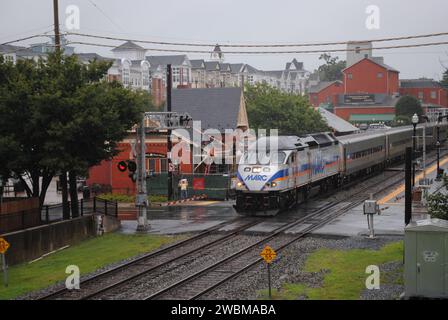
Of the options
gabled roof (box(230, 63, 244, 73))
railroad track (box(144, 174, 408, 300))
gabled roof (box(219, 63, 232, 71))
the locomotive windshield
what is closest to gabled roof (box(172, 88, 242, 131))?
the locomotive windshield

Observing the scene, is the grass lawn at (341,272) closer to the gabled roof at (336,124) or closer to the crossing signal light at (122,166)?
the crossing signal light at (122,166)

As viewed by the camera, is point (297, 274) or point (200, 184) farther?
point (200, 184)

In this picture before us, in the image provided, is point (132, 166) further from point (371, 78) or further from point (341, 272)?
point (371, 78)

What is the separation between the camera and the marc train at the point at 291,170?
32.2 meters

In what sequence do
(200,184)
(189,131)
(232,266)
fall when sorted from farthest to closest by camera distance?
(189,131) → (200,184) → (232,266)

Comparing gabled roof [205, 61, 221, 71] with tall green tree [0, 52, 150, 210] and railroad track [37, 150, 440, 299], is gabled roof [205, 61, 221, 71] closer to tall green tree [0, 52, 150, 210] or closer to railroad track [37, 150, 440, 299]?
tall green tree [0, 52, 150, 210]

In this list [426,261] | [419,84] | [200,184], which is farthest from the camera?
[419,84]

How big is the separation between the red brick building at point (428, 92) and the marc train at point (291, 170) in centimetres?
8940

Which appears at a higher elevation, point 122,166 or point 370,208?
point 122,166

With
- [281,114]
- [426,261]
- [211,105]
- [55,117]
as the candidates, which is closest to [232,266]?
[426,261]

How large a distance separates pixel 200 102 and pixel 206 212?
2395cm

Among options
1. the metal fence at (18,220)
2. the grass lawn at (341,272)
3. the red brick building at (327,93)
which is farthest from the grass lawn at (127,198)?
the red brick building at (327,93)

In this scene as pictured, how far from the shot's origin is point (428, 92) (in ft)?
436

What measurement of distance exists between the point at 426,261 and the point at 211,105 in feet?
139
